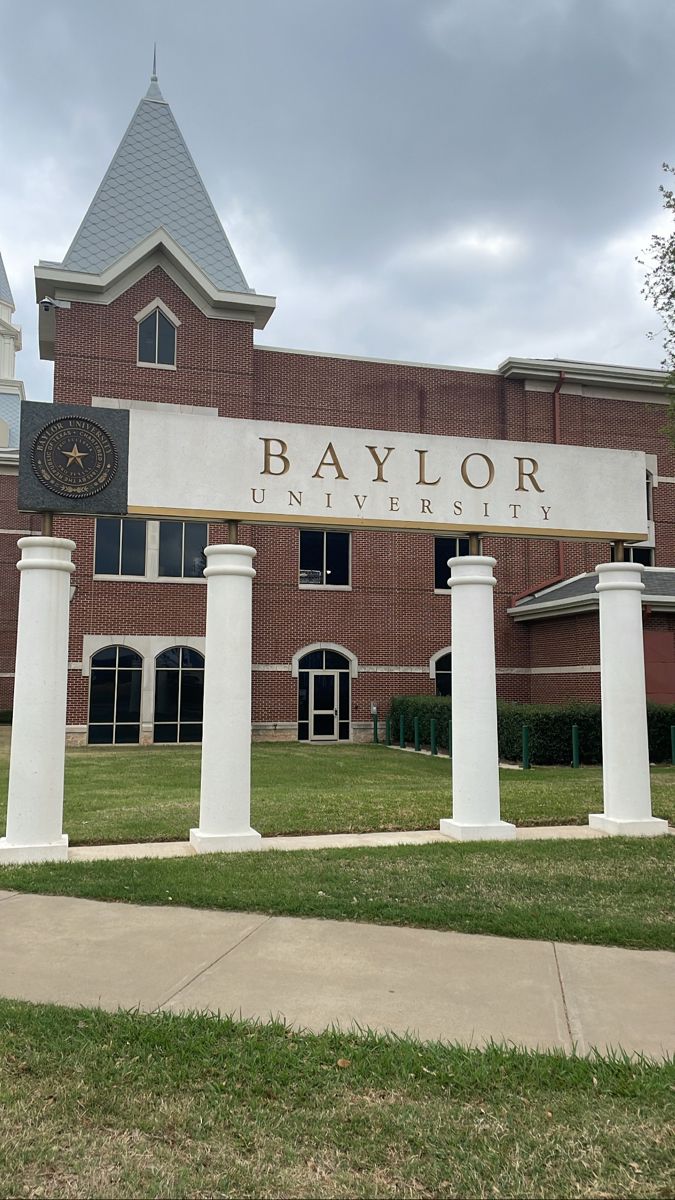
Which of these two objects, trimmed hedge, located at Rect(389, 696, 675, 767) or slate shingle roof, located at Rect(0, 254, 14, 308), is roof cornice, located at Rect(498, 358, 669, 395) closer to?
trimmed hedge, located at Rect(389, 696, 675, 767)

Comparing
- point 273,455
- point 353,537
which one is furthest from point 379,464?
point 353,537

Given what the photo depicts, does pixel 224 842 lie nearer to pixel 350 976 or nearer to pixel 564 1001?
pixel 350 976

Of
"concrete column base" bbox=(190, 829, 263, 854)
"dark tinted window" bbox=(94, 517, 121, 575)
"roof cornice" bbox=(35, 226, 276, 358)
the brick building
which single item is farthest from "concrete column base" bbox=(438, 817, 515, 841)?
"roof cornice" bbox=(35, 226, 276, 358)

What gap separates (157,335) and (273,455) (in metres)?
17.7

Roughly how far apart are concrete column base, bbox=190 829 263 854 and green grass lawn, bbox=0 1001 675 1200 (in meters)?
4.05

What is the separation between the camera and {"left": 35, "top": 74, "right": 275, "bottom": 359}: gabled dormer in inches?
952

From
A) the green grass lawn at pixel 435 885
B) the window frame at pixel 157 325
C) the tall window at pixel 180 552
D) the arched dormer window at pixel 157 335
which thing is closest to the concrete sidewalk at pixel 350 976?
the green grass lawn at pixel 435 885

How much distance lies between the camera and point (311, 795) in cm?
1191

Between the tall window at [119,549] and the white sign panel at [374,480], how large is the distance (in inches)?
638

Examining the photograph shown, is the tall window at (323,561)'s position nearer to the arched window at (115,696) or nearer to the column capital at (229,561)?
the arched window at (115,696)

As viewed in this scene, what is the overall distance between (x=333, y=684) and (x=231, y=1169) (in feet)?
75.9

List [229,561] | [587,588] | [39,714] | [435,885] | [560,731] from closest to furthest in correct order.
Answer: [435,885] → [39,714] → [229,561] → [560,731] → [587,588]

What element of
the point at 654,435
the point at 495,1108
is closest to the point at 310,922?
the point at 495,1108

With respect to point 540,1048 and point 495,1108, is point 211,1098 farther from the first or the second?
point 540,1048
